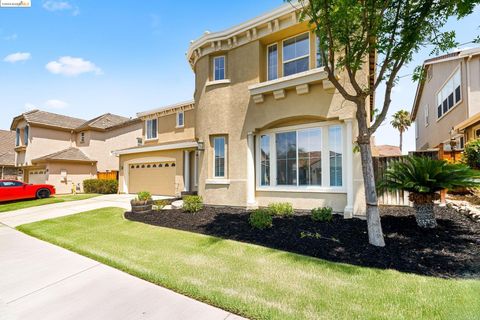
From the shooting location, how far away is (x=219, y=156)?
36.6 feet

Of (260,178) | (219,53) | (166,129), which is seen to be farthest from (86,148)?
(260,178)

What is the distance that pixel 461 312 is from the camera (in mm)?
3051

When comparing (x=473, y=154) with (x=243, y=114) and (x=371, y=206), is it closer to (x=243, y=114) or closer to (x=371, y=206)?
(x=371, y=206)

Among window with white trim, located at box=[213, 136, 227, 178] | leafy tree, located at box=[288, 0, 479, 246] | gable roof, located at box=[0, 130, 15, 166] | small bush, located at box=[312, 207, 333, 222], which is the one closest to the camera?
leafy tree, located at box=[288, 0, 479, 246]

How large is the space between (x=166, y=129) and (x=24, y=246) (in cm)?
1233

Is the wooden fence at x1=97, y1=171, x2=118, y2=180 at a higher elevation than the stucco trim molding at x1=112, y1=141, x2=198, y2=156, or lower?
lower

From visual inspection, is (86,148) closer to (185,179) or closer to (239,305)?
(185,179)

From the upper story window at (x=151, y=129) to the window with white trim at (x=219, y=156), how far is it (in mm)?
9478

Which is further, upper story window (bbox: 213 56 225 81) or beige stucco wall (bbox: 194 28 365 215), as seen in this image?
upper story window (bbox: 213 56 225 81)

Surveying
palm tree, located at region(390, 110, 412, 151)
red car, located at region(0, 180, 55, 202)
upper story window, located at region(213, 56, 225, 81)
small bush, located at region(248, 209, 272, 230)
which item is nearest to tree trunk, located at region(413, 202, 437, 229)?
small bush, located at region(248, 209, 272, 230)

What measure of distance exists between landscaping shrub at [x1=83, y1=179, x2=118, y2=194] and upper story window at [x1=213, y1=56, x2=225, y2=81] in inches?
559

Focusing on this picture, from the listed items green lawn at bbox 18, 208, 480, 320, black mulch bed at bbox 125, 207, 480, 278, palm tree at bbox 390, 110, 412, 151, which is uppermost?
palm tree at bbox 390, 110, 412, 151

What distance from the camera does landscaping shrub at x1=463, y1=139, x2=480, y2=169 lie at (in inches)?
392

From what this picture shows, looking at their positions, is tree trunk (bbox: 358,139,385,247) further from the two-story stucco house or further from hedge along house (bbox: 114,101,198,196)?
hedge along house (bbox: 114,101,198,196)
